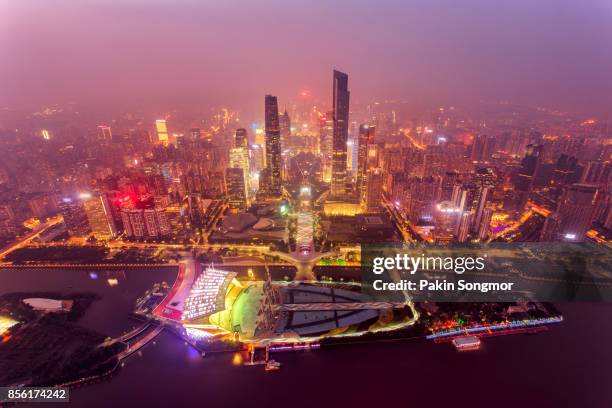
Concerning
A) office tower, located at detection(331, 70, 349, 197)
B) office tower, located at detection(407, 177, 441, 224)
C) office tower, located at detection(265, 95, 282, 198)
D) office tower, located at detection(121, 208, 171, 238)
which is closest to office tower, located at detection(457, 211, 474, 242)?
office tower, located at detection(407, 177, 441, 224)

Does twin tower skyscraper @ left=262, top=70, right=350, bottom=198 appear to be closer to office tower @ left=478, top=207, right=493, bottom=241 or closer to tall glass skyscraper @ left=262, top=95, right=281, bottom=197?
tall glass skyscraper @ left=262, top=95, right=281, bottom=197

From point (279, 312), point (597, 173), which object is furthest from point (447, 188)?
point (279, 312)

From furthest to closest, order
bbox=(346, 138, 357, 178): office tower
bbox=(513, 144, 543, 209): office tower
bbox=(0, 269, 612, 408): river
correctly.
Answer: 1. bbox=(346, 138, 357, 178): office tower
2. bbox=(513, 144, 543, 209): office tower
3. bbox=(0, 269, 612, 408): river

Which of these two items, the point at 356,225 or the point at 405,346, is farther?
the point at 356,225

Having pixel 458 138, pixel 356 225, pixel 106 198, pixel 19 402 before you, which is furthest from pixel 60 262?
pixel 458 138

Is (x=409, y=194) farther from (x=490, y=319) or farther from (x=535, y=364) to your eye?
(x=535, y=364)

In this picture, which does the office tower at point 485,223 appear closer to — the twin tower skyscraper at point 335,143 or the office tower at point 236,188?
the twin tower skyscraper at point 335,143

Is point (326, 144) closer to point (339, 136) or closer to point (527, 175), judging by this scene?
point (339, 136)
